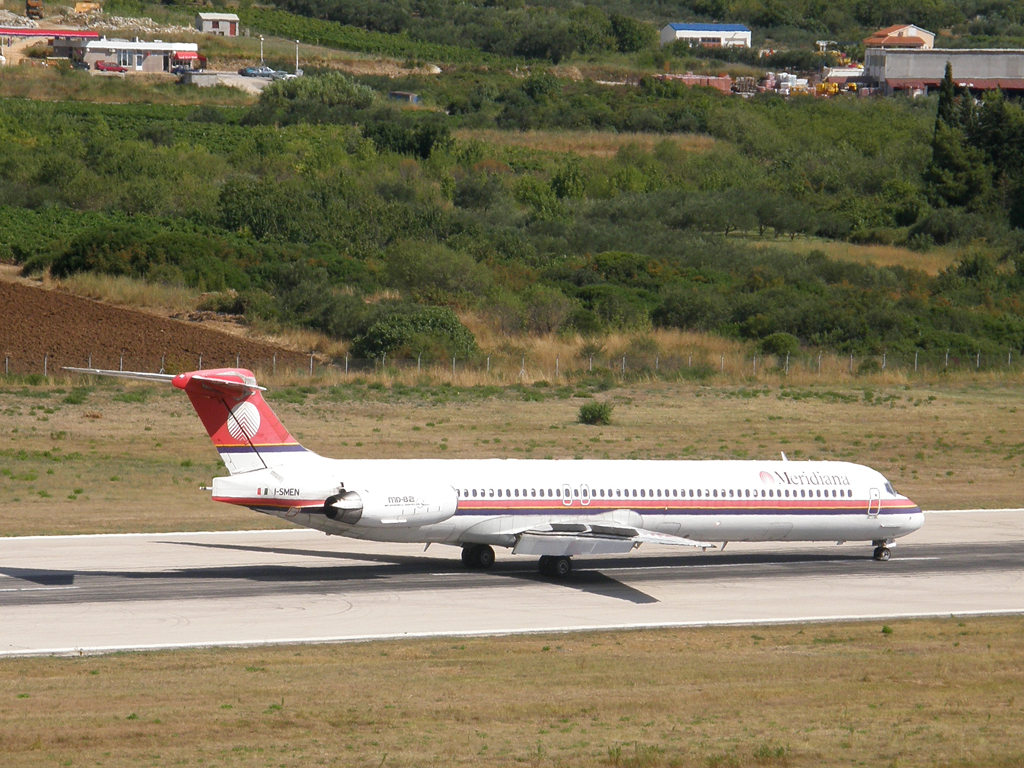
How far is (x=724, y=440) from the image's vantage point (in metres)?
54.0

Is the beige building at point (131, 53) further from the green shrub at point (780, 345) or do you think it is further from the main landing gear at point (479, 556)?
the main landing gear at point (479, 556)

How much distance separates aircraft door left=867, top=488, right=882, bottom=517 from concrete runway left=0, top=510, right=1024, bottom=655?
137cm

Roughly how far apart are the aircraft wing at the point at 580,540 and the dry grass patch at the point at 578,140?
8815cm

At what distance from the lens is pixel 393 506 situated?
29750 millimetres

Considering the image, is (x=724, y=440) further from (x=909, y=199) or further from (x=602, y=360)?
(x=909, y=199)

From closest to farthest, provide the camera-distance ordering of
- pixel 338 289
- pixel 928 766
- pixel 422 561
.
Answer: pixel 928 766
pixel 422 561
pixel 338 289

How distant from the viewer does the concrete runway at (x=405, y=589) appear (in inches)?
1042

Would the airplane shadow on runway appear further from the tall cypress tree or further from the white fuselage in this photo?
the tall cypress tree

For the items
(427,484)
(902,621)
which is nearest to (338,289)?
(427,484)

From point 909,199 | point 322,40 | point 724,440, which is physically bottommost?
point 724,440

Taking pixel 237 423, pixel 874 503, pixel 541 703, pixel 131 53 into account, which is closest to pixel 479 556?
pixel 237 423

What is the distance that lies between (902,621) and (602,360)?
3893 centimetres

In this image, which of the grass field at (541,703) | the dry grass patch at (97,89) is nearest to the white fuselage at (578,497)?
the grass field at (541,703)

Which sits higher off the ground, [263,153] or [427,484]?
[263,153]
